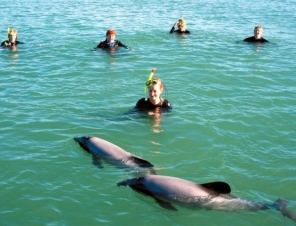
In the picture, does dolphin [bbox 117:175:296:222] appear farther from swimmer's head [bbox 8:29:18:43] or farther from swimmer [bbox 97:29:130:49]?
swimmer's head [bbox 8:29:18:43]

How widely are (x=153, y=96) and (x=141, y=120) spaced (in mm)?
Result: 677

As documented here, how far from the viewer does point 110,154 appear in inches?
332

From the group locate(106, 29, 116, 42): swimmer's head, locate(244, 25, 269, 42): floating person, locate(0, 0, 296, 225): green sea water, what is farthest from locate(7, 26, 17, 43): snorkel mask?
locate(244, 25, 269, 42): floating person

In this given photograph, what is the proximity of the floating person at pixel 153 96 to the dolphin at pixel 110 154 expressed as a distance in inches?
80.9

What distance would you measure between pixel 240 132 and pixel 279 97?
278 cm

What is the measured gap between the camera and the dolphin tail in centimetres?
684

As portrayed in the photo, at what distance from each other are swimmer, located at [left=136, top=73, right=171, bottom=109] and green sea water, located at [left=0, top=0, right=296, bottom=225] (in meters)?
0.26

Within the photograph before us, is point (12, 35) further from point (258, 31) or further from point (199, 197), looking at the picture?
point (199, 197)

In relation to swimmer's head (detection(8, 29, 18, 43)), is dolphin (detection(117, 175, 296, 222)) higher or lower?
lower

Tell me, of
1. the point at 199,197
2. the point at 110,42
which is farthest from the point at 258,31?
the point at 199,197

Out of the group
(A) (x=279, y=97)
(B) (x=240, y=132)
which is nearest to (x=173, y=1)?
(A) (x=279, y=97)

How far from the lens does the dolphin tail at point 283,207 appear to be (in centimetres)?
684

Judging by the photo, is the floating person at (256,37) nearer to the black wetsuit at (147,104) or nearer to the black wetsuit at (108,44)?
the black wetsuit at (108,44)

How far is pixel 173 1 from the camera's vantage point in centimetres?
2988
